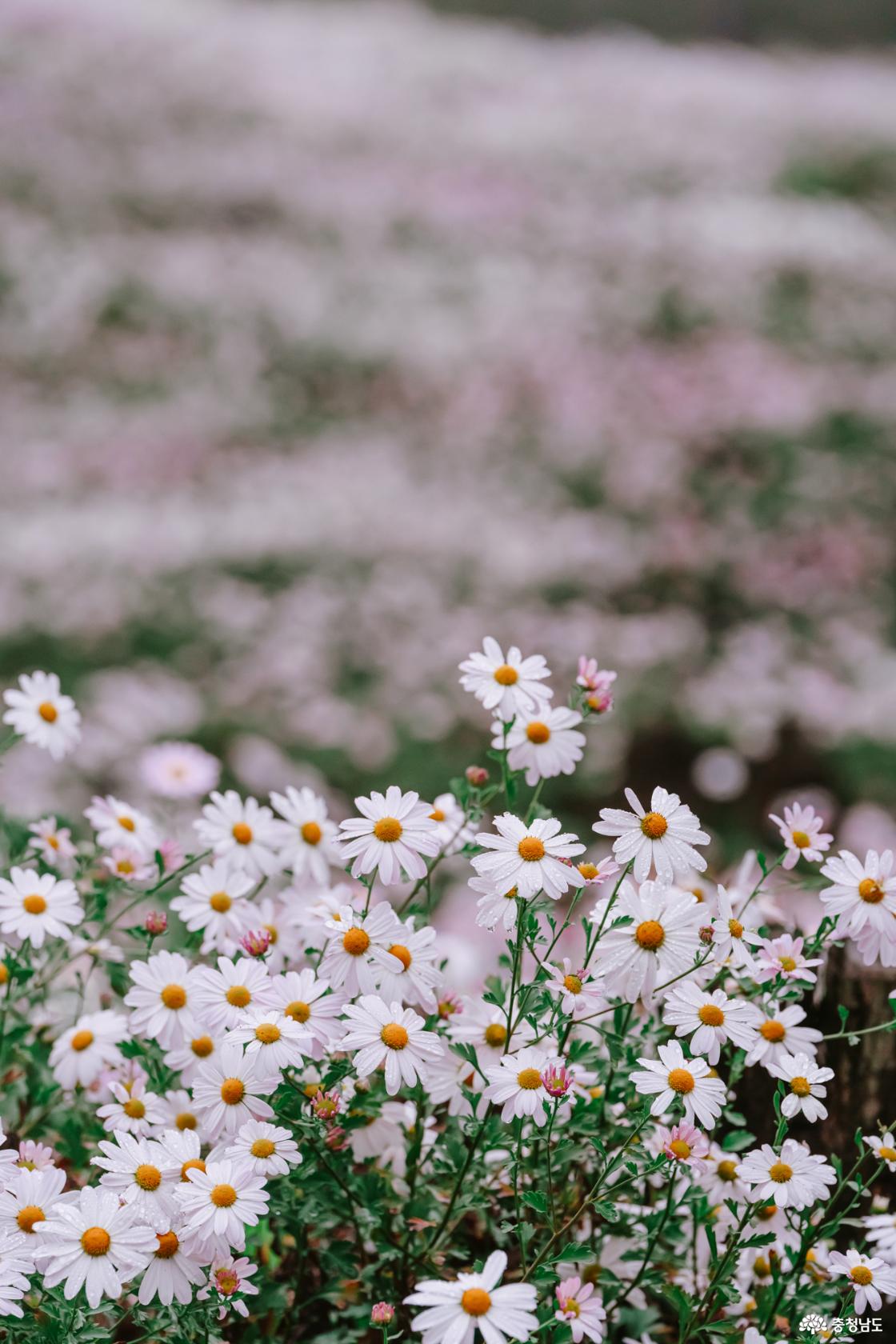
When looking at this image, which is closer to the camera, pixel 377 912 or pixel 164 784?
pixel 377 912

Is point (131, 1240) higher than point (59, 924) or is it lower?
lower

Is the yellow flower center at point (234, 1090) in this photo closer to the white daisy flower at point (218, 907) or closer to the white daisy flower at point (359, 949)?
the white daisy flower at point (359, 949)

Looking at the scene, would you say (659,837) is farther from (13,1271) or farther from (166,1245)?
(13,1271)

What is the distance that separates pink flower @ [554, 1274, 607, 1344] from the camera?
0.99 metres

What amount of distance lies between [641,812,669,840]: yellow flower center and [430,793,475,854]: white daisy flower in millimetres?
252

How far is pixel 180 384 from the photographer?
655cm

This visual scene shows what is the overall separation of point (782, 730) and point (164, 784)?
10.1 feet

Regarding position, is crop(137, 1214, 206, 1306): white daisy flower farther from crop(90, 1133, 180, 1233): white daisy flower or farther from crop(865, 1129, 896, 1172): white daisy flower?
crop(865, 1129, 896, 1172): white daisy flower

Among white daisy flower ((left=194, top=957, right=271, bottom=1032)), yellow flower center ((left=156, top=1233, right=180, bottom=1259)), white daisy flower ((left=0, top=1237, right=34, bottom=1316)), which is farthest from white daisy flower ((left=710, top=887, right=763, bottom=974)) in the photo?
white daisy flower ((left=0, top=1237, right=34, bottom=1316))

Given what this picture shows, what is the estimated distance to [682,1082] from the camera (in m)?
0.94

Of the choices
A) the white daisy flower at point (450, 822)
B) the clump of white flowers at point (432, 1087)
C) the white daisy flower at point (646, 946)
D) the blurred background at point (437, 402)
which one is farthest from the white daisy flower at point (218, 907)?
the blurred background at point (437, 402)

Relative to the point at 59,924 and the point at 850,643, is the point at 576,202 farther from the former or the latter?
the point at 59,924

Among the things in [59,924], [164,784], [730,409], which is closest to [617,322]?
[730,409]

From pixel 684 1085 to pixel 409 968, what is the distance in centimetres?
27
